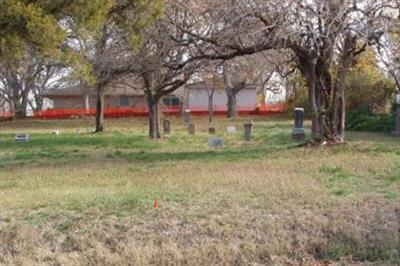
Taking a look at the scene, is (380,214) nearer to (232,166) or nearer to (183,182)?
(183,182)

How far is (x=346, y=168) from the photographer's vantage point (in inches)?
550

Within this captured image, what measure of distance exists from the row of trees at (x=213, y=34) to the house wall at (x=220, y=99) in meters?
45.3

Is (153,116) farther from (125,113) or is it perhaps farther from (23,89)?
(23,89)

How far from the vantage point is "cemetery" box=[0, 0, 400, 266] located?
745cm

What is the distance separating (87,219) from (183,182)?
3686 millimetres

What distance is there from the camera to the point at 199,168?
14.7 m

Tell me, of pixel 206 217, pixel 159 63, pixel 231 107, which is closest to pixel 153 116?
pixel 159 63

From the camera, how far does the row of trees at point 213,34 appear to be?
11.9 metres

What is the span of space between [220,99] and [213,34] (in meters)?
55.0

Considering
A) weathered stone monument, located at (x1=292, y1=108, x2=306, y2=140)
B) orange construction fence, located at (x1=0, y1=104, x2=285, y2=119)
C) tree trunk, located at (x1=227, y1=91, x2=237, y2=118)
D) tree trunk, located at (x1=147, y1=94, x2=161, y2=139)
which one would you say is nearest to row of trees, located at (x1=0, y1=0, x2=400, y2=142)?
weathered stone monument, located at (x1=292, y1=108, x2=306, y2=140)

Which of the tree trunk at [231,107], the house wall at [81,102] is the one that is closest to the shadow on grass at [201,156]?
the tree trunk at [231,107]

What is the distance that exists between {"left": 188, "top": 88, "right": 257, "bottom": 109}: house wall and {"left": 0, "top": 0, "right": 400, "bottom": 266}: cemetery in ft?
133

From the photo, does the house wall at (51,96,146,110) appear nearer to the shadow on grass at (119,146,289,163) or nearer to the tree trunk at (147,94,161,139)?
the tree trunk at (147,94,161,139)

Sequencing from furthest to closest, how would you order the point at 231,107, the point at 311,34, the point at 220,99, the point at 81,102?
1. the point at 220,99
2. the point at 81,102
3. the point at 231,107
4. the point at 311,34
